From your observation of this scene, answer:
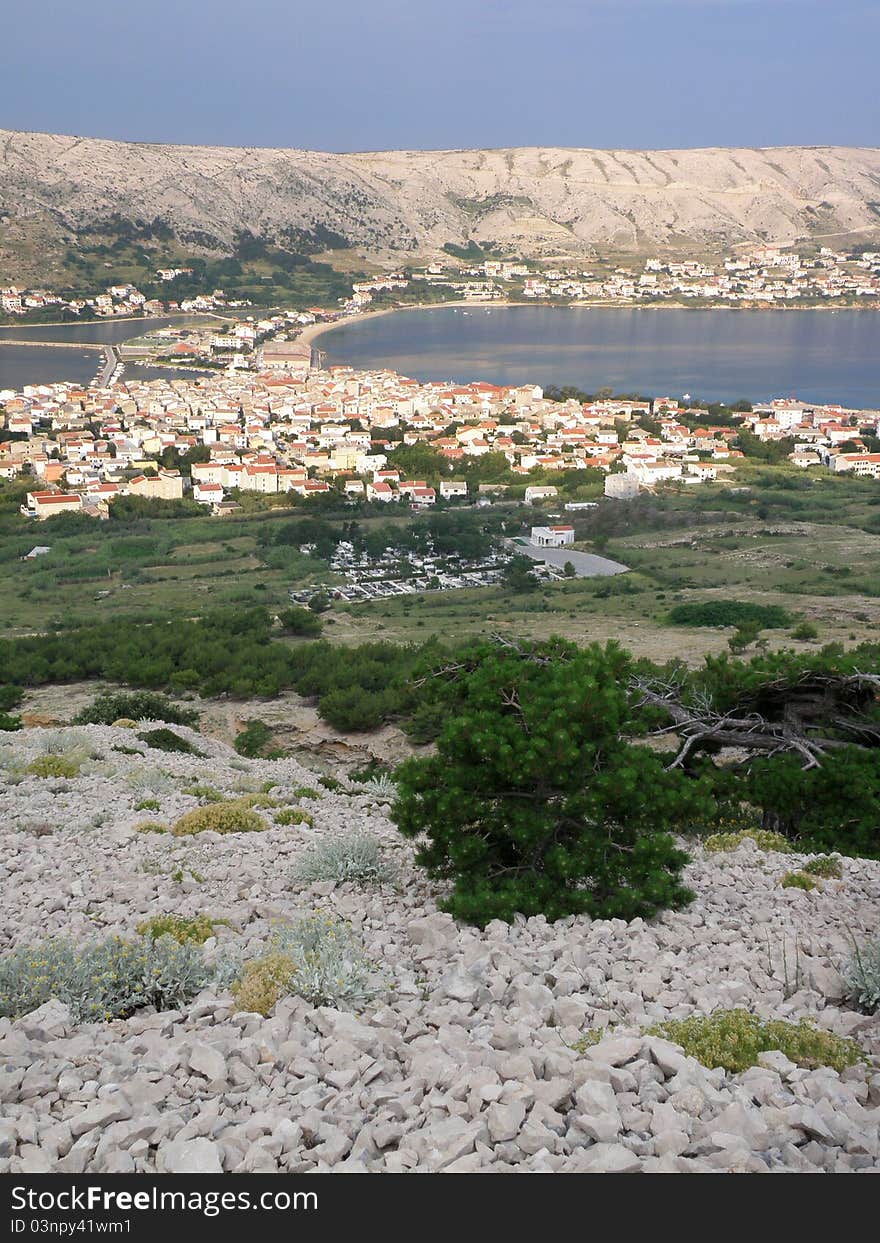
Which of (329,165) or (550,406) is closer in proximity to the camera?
(550,406)

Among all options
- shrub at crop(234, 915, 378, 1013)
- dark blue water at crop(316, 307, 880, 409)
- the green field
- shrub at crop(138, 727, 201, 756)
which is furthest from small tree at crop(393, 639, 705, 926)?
dark blue water at crop(316, 307, 880, 409)

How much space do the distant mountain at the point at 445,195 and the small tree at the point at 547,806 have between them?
121 m

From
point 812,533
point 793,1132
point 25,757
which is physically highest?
point 793,1132

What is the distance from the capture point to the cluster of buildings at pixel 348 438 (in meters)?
46.2

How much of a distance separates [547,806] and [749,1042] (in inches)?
77.4

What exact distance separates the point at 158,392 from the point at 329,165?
115114 millimetres

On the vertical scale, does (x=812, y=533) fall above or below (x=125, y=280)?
below

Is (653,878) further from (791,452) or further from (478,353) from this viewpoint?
(478,353)

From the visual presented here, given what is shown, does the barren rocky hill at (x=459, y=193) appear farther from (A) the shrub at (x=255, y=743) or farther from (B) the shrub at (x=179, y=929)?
(B) the shrub at (x=179, y=929)

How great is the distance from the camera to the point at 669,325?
109 m

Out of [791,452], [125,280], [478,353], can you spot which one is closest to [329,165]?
[125,280]

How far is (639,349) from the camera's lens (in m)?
93.1

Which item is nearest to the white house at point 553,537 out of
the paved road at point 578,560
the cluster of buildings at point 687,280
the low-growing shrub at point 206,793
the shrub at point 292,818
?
the paved road at point 578,560
